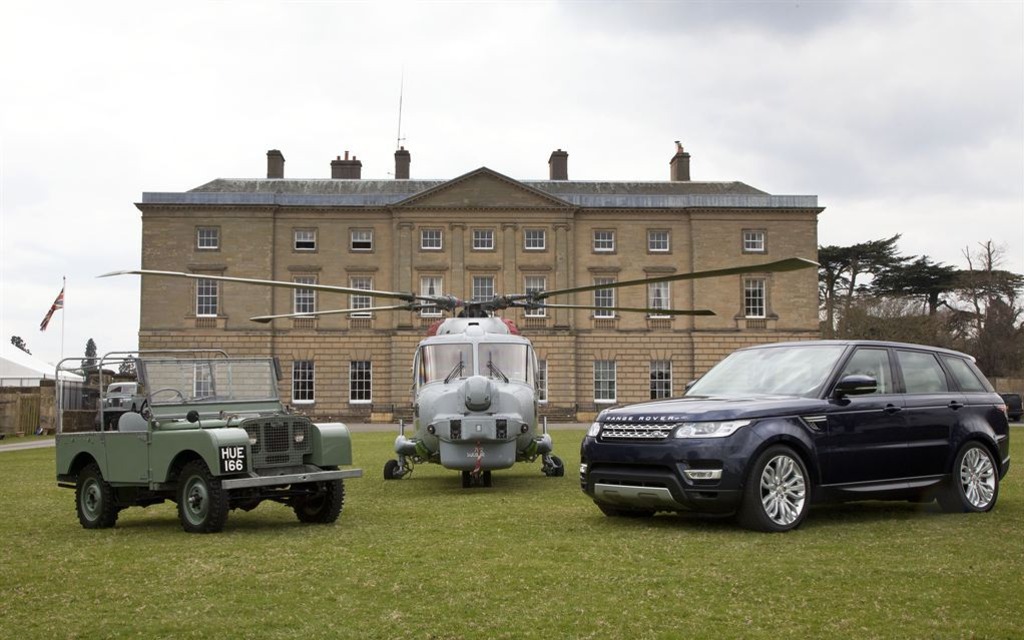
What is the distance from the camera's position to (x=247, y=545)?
9.52 metres

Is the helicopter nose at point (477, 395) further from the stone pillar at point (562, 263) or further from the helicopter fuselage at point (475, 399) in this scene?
the stone pillar at point (562, 263)

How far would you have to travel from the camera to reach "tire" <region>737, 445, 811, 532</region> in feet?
31.3

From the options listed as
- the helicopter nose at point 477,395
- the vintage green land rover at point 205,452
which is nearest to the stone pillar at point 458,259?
the helicopter nose at point 477,395

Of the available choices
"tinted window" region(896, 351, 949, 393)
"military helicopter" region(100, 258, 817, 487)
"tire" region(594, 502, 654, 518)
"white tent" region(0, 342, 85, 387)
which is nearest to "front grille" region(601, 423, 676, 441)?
"tire" region(594, 502, 654, 518)

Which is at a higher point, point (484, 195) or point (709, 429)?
point (484, 195)

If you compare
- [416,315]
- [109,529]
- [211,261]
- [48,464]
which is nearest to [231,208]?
[211,261]

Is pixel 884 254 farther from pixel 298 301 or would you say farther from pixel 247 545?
pixel 247 545

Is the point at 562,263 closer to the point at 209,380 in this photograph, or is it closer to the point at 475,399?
the point at 475,399

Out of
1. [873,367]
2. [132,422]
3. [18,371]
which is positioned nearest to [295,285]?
[132,422]

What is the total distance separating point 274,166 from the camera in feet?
203

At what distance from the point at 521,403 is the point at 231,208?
4383 centimetres

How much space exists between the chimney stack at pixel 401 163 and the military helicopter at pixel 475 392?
1770 inches

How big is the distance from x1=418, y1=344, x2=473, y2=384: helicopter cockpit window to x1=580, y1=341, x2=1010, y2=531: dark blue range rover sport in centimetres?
542

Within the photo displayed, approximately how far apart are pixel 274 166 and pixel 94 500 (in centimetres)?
5217
